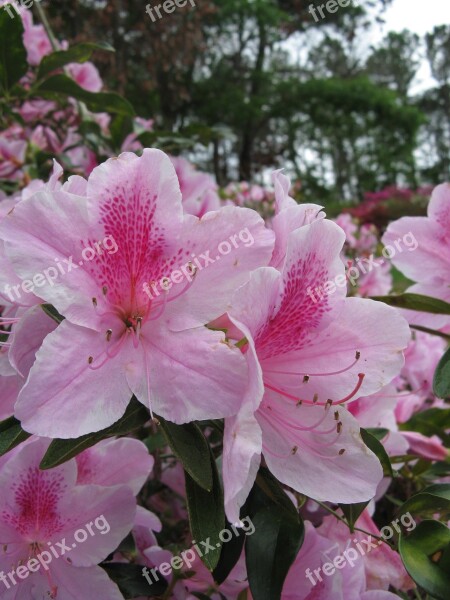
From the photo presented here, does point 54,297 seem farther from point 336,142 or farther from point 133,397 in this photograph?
point 336,142

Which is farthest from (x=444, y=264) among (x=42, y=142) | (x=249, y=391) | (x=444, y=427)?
(x=42, y=142)

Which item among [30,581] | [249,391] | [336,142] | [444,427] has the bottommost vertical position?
[336,142]

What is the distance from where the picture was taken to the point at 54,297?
21.7 inches

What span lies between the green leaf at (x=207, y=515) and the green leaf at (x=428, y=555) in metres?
0.21

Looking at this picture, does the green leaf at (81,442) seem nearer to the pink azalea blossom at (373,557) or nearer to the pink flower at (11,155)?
the pink azalea blossom at (373,557)

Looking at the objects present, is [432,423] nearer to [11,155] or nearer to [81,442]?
[81,442]

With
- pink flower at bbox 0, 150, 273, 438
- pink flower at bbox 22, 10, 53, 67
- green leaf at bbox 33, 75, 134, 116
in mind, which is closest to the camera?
pink flower at bbox 0, 150, 273, 438

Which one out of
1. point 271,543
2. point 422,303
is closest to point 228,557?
point 271,543

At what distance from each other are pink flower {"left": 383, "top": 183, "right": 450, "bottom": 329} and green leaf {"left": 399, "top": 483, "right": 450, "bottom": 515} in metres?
0.29

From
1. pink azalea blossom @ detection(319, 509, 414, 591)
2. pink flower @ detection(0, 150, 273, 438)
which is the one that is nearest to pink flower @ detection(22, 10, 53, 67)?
pink flower @ detection(0, 150, 273, 438)

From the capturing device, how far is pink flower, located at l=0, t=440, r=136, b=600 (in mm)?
668

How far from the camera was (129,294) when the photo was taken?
0.63m

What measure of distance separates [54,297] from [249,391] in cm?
19

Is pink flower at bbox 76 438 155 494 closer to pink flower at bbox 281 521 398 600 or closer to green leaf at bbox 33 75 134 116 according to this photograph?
pink flower at bbox 281 521 398 600
